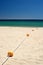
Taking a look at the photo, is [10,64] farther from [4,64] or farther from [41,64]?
[41,64]

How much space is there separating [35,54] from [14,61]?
95 cm

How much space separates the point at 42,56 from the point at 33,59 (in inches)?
17.0

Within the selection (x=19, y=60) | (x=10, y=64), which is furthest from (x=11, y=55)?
(x=10, y=64)

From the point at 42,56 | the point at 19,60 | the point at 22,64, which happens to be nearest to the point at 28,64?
the point at 22,64

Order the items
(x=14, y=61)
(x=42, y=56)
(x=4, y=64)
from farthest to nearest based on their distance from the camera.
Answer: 1. (x=42, y=56)
2. (x=14, y=61)
3. (x=4, y=64)

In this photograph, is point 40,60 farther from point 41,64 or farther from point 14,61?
point 14,61

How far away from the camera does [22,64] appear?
155 inches

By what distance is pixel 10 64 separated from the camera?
3.92 metres

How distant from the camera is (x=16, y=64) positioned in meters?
3.93

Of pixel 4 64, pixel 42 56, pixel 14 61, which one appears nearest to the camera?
pixel 4 64

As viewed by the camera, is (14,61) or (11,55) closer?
(14,61)

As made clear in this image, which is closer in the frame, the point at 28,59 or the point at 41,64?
the point at 41,64

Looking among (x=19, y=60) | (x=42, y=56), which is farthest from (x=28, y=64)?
(x=42, y=56)

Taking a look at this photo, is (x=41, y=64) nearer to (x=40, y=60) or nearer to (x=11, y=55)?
(x=40, y=60)
